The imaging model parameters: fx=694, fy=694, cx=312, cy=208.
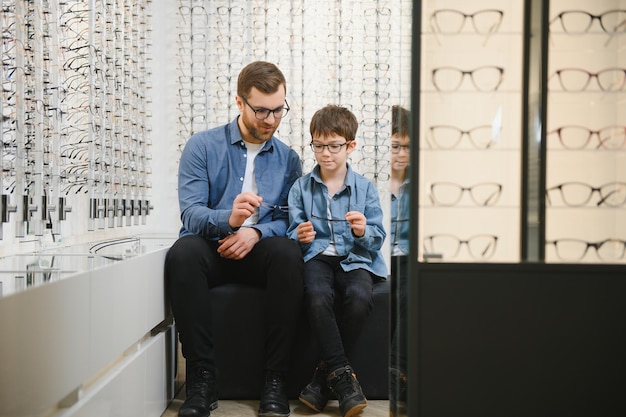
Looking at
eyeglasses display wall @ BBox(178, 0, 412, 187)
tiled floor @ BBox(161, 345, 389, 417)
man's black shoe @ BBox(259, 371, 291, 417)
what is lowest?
tiled floor @ BBox(161, 345, 389, 417)

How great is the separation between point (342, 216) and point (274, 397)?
0.73 metres

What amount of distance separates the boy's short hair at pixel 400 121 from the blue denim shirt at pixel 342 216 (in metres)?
0.90

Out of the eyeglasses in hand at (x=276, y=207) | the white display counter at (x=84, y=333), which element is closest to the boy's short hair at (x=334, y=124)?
the eyeglasses in hand at (x=276, y=207)

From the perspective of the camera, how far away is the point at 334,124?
8.92ft

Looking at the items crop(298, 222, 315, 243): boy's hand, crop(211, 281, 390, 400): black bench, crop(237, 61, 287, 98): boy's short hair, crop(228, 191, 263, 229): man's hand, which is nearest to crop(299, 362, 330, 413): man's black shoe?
crop(211, 281, 390, 400): black bench

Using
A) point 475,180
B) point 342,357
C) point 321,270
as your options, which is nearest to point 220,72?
point 321,270

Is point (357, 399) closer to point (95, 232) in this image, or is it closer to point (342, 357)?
point (342, 357)

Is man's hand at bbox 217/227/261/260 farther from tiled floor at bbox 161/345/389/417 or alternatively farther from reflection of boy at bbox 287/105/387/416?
tiled floor at bbox 161/345/389/417

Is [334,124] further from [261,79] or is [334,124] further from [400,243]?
[400,243]

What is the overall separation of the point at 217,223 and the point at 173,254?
201 millimetres

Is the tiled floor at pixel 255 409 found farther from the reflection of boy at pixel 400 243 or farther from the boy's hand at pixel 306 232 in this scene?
the reflection of boy at pixel 400 243

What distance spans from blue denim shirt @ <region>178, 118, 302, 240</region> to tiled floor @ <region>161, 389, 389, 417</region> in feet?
2.05

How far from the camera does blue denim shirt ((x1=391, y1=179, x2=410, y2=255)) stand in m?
1.50

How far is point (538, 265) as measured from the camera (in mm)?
1461
